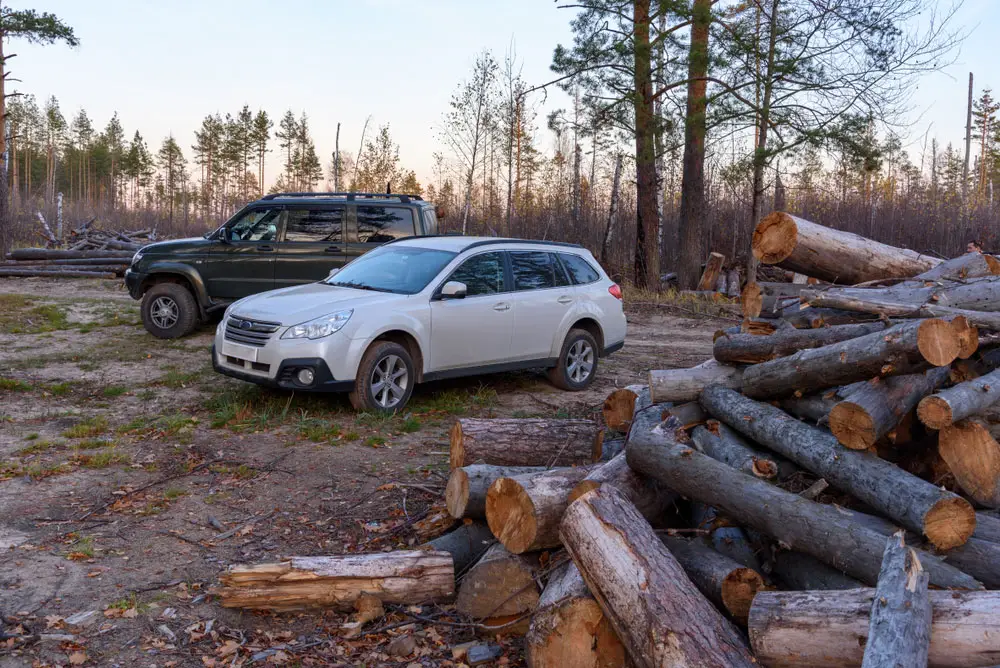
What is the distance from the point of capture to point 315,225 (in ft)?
41.0

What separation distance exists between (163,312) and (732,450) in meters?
10.3

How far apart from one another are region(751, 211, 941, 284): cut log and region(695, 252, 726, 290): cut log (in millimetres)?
12172

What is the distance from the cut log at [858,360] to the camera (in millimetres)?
4164

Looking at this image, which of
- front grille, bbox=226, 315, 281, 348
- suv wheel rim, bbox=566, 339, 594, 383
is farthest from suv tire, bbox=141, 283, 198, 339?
suv wheel rim, bbox=566, 339, 594, 383

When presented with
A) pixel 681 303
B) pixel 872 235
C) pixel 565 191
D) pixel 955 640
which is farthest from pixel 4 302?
pixel 872 235

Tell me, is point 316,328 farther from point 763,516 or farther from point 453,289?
point 763,516

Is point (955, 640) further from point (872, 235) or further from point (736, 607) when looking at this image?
point (872, 235)

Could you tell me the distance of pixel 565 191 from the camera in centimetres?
2475

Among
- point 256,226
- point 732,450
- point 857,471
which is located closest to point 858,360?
point 857,471

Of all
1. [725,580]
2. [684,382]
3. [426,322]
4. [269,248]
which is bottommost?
[725,580]

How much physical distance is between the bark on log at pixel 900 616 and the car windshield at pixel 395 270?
5901 millimetres

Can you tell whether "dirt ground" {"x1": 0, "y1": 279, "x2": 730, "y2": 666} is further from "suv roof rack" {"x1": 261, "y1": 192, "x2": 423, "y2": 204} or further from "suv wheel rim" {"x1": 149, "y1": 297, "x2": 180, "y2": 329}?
"suv roof rack" {"x1": 261, "y1": 192, "x2": 423, "y2": 204}

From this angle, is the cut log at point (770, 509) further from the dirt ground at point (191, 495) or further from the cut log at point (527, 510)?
the dirt ground at point (191, 495)

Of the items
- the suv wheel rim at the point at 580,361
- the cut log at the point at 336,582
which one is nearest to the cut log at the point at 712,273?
the suv wheel rim at the point at 580,361
